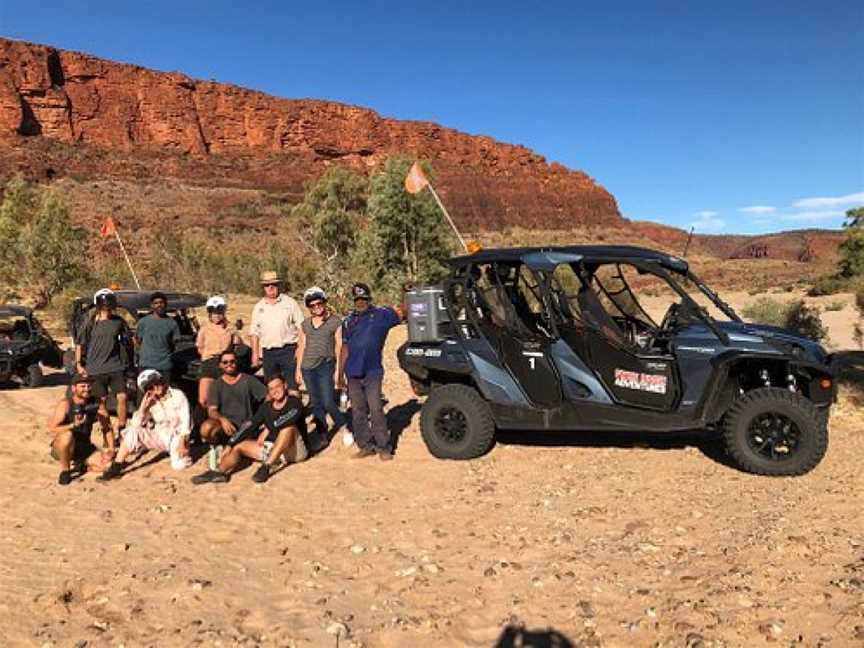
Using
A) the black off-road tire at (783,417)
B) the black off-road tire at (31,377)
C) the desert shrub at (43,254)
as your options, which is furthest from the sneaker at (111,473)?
the desert shrub at (43,254)

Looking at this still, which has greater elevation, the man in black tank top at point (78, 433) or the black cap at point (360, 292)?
the black cap at point (360, 292)

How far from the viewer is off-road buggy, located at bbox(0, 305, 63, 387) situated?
Answer: 1094 cm

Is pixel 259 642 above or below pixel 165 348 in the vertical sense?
below

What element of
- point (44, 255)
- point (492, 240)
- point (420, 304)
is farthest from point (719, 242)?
point (420, 304)

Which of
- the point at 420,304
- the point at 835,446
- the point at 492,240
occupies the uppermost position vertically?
the point at 492,240

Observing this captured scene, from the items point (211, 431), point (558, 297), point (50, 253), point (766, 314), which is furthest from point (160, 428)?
point (50, 253)

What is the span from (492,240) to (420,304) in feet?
220

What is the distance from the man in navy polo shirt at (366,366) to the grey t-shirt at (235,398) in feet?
3.40

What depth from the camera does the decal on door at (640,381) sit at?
5977 mm

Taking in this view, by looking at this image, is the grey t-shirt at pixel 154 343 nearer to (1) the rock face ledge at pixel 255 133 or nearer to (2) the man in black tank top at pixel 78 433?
(2) the man in black tank top at pixel 78 433

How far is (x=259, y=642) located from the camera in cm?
354

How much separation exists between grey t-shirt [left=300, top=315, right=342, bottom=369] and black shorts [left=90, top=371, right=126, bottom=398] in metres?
1.93

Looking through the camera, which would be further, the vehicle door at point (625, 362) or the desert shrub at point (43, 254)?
the desert shrub at point (43, 254)

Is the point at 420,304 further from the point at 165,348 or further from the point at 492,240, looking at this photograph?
the point at 492,240
